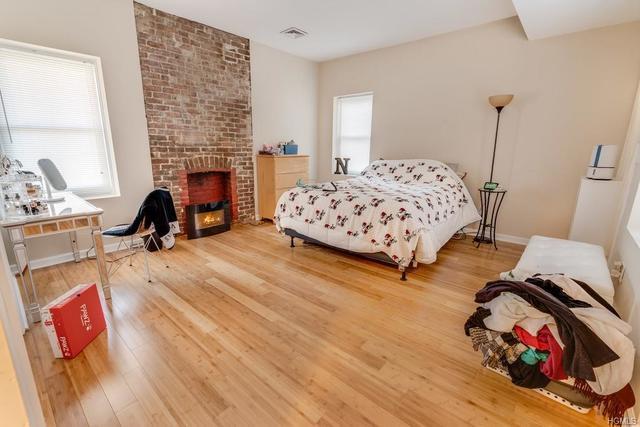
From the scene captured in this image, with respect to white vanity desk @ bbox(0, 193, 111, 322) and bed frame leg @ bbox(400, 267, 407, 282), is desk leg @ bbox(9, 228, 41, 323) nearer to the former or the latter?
white vanity desk @ bbox(0, 193, 111, 322)

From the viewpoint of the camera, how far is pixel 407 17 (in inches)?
137

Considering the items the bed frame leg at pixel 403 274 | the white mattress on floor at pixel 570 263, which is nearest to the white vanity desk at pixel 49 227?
the bed frame leg at pixel 403 274

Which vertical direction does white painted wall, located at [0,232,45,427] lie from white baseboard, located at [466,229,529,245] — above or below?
above

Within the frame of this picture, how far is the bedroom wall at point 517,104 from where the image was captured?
10.2 ft

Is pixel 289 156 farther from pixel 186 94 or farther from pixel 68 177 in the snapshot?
pixel 68 177

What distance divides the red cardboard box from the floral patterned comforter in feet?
6.42

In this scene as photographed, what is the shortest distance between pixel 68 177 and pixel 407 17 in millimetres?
4211

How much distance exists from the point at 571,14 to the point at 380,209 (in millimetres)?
2571

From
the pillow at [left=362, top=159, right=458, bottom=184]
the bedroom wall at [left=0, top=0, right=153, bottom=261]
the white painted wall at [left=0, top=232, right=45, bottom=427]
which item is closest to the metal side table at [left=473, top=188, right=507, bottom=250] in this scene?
the pillow at [left=362, top=159, right=458, bottom=184]

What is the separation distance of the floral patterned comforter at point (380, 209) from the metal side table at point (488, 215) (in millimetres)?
342

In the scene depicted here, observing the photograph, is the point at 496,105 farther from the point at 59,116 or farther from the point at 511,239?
the point at 59,116

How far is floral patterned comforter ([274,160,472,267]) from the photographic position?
2654 millimetres

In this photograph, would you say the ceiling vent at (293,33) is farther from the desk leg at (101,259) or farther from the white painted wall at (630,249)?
the white painted wall at (630,249)

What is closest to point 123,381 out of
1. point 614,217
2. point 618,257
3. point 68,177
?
point 68,177
